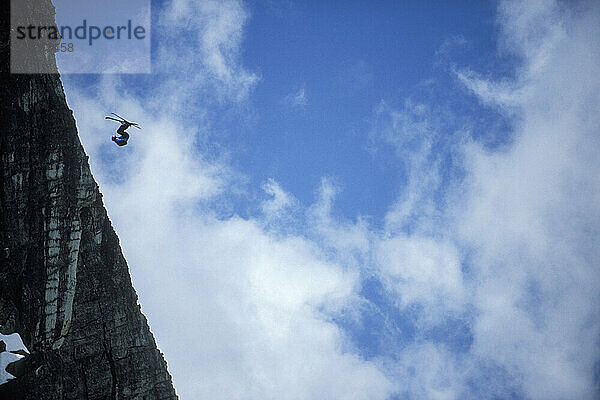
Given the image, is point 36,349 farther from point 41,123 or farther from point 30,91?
point 30,91

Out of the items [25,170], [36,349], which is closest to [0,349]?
[36,349]

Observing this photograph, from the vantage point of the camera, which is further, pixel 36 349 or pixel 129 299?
pixel 129 299

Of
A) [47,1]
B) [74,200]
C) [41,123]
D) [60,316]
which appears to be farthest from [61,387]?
[47,1]

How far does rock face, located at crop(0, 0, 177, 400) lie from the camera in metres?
16.6

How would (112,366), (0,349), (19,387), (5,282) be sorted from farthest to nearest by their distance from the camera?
1. (0,349)
2. (112,366)
3. (19,387)
4. (5,282)

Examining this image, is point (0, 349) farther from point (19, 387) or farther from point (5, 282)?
point (5, 282)

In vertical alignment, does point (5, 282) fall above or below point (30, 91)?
below

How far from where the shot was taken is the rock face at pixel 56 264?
16.6m

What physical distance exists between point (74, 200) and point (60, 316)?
5.62 metres

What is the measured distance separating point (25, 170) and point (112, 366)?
11.0m

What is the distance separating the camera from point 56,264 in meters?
17.1

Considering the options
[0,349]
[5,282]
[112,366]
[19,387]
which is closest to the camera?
[5,282]

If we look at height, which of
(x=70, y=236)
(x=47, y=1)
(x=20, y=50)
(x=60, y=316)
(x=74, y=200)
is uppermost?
(x=47, y=1)

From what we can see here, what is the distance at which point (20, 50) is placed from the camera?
16.6m
